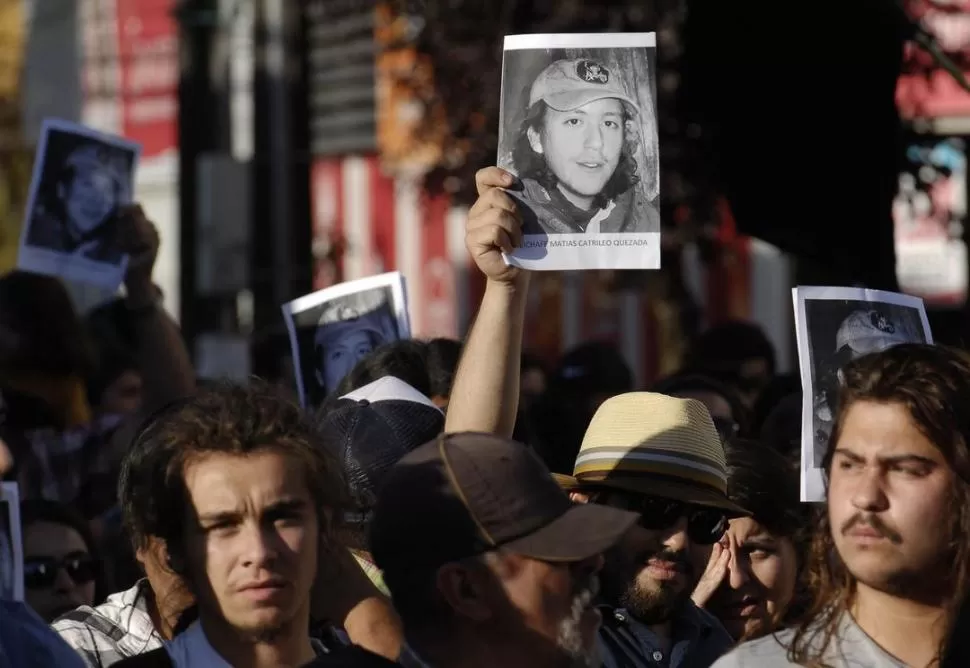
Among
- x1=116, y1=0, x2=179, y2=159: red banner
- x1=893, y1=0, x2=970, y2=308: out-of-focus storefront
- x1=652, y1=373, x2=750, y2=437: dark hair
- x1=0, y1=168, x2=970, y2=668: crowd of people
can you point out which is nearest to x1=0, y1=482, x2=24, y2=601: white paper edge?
x1=0, y1=168, x2=970, y2=668: crowd of people

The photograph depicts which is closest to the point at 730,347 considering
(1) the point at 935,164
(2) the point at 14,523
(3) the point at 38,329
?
(1) the point at 935,164

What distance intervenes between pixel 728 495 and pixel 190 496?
59.2 inches

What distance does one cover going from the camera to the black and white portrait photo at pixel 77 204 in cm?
616

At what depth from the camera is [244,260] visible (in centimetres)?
1095

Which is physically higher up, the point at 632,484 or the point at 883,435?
the point at 883,435

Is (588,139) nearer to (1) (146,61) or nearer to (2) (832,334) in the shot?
(2) (832,334)

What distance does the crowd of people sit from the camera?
3.07m

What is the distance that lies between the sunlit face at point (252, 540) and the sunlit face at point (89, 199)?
2.83m

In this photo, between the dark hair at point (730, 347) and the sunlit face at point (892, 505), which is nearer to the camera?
the sunlit face at point (892, 505)

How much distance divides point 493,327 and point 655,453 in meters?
0.43

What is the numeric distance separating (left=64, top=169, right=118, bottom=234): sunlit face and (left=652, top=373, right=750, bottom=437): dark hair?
68.6 inches

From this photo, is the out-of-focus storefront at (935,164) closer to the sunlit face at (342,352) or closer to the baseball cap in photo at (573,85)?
the sunlit face at (342,352)

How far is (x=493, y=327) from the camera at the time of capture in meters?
4.20

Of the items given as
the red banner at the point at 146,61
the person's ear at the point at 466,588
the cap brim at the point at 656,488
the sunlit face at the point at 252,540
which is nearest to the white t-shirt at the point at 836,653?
the person's ear at the point at 466,588
